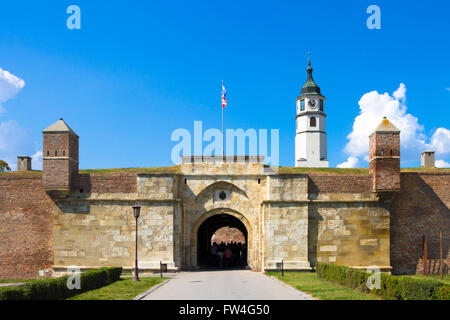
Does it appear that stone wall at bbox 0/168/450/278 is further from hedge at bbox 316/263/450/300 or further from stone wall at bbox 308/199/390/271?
hedge at bbox 316/263/450/300

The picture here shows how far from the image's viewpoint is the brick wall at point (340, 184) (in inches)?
955

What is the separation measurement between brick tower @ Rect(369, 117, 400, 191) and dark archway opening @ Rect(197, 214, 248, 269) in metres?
9.92

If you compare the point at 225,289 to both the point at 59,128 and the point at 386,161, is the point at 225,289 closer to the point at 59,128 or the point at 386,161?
the point at 386,161

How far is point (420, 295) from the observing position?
1256 cm

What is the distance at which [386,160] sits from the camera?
23.6 meters

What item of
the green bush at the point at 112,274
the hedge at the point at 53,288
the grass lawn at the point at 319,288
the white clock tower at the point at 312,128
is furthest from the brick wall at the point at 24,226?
the white clock tower at the point at 312,128

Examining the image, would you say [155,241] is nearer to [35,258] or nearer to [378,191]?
[35,258]

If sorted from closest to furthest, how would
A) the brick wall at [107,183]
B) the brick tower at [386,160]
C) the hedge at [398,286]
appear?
the hedge at [398,286] → the brick tower at [386,160] → the brick wall at [107,183]

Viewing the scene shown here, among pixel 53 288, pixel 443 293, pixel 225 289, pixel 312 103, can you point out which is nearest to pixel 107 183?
pixel 225 289

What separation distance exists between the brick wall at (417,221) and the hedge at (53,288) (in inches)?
608

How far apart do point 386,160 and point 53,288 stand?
56.5ft

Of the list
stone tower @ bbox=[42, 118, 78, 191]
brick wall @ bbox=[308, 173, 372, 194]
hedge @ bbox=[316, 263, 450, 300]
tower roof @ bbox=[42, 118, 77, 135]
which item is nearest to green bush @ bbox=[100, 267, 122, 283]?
stone tower @ bbox=[42, 118, 78, 191]

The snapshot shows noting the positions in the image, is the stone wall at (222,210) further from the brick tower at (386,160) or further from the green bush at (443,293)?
the green bush at (443,293)

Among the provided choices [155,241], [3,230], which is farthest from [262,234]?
[3,230]
